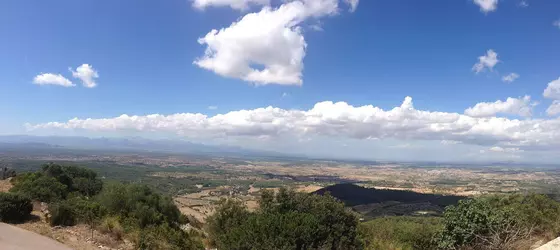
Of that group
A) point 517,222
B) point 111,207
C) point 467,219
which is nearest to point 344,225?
point 467,219

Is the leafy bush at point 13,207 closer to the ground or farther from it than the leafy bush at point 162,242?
farther from it

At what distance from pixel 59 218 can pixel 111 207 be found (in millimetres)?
5186

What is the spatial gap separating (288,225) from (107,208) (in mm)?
13369

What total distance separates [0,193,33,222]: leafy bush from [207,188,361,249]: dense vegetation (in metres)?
9.01

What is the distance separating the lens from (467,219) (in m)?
16.5

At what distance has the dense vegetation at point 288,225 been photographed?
40.1 feet

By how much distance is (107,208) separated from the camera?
68.0 ft

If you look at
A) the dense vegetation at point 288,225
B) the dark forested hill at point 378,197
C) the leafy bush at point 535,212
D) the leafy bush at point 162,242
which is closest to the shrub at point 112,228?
the leafy bush at point 162,242

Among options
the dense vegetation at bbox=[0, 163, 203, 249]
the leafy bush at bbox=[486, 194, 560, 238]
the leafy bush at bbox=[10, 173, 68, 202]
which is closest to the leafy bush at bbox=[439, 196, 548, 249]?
the leafy bush at bbox=[486, 194, 560, 238]

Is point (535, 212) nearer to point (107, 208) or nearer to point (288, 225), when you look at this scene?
point (288, 225)

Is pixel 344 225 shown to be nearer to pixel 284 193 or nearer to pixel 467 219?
pixel 284 193

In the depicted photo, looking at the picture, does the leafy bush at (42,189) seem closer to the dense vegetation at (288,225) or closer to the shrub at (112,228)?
the shrub at (112,228)

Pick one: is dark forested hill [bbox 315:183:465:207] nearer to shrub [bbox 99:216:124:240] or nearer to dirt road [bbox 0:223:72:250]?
shrub [bbox 99:216:124:240]

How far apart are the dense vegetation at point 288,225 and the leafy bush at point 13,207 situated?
29.6ft
